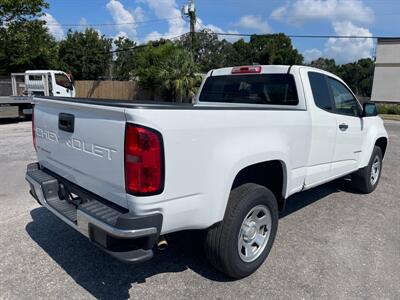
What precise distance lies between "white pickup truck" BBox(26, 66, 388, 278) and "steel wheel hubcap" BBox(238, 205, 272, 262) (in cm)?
1

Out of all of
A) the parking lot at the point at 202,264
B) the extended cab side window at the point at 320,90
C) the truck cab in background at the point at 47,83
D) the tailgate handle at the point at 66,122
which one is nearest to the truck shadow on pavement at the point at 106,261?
the parking lot at the point at 202,264

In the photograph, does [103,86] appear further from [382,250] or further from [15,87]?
[382,250]

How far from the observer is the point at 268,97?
4316 millimetres

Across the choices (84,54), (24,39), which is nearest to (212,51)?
(84,54)

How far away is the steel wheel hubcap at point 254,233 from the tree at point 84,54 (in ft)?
125

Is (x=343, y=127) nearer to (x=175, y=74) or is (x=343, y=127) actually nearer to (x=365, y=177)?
(x=365, y=177)

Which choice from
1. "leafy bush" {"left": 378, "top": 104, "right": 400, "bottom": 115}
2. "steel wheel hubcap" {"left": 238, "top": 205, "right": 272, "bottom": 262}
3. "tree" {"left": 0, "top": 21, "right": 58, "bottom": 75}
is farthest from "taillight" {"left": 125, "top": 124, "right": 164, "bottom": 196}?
"leafy bush" {"left": 378, "top": 104, "right": 400, "bottom": 115}

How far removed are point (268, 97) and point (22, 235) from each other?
11.0ft

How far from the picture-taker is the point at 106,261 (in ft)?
11.0

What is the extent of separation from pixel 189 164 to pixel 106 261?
159 centimetres

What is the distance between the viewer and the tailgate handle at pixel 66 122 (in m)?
2.84

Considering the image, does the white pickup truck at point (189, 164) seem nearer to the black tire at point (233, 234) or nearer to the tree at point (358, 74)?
the black tire at point (233, 234)

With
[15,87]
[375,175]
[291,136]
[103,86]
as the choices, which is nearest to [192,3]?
[103,86]

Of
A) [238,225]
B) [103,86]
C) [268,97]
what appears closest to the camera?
[238,225]
